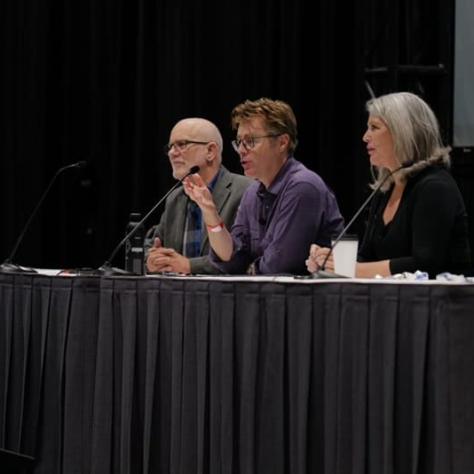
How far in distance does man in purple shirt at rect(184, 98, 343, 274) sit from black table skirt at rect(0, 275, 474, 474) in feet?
2.42

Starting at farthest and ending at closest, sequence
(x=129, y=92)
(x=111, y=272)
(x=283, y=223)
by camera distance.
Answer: (x=129, y=92), (x=283, y=223), (x=111, y=272)

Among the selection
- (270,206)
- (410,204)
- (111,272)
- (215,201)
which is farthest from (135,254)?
(215,201)

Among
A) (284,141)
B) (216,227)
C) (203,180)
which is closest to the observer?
(216,227)

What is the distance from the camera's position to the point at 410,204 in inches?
120

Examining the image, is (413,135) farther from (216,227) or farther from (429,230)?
(216,227)

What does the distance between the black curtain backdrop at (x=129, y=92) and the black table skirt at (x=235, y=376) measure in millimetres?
2147

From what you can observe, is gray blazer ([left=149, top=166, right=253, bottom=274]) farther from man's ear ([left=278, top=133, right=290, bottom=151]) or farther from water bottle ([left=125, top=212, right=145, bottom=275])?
water bottle ([left=125, top=212, right=145, bottom=275])

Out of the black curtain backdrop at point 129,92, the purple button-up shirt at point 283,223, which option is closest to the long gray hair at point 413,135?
the purple button-up shirt at point 283,223

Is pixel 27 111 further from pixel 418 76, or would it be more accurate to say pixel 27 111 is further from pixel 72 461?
pixel 72 461

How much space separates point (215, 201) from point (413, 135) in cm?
101

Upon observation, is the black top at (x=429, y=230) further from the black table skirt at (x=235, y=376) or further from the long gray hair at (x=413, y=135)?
the black table skirt at (x=235, y=376)

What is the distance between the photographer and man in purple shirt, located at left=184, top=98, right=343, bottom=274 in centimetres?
335

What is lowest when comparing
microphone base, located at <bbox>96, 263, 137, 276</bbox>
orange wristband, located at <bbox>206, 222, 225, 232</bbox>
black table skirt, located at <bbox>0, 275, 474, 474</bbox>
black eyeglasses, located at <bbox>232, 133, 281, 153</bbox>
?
black table skirt, located at <bbox>0, 275, 474, 474</bbox>

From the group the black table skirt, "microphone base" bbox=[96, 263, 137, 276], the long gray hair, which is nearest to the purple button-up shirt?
the long gray hair
